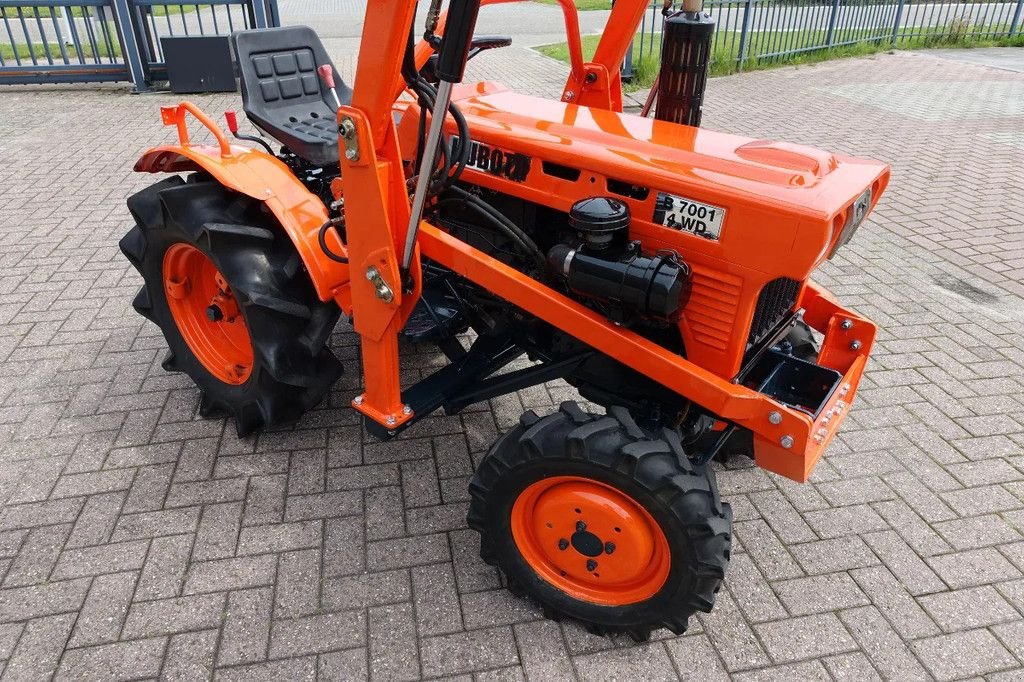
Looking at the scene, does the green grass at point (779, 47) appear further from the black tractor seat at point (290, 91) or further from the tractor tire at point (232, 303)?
the tractor tire at point (232, 303)

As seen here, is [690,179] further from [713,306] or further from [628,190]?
[713,306]

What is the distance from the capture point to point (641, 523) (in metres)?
1.99

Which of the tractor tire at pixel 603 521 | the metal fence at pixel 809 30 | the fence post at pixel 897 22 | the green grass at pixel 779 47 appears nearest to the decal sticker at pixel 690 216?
the tractor tire at pixel 603 521

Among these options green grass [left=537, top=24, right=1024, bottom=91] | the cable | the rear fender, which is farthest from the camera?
green grass [left=537, top=24, right=1024, bottom=91]

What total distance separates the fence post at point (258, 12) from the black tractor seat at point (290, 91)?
17.0 feet

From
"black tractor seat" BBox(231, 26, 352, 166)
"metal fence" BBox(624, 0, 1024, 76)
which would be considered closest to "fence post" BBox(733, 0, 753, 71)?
"metal fence" BBox(624, 0, 1024, 76)

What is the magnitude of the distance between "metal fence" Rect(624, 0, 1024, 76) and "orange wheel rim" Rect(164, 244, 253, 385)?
25.5 feet

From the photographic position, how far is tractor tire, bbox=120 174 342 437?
2.52 meters

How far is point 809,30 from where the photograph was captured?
448 inches

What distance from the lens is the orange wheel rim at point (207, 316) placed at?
288 cm

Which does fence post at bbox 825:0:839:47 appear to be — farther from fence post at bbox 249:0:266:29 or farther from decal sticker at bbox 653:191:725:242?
decal sticker at bbox 653:191:725:242

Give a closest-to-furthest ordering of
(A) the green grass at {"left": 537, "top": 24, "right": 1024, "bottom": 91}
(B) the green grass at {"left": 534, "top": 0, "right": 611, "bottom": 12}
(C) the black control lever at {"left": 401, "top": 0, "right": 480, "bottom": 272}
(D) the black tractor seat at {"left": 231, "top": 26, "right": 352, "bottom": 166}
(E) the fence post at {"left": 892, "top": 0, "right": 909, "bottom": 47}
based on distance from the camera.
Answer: (C) the black control lever at {"left": 401, "top": 0, "right": 480, "bottom": 272}
(D) the black tractor seat at {"left": 231, "top": 26, "right": 352, "bottom": 166}
(A) the green grass at {"left": 537, "top": 24, "right": 1024, "bottom": 91}
(E) the fence post at {"left": 892, "top": 0, "right": 909, "bottom": 47}
(B) the green grass at {"left": 534, "top": 0, "right": 611, "bottom": 12}

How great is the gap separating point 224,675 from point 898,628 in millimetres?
1998

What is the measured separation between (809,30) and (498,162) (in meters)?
11.1
